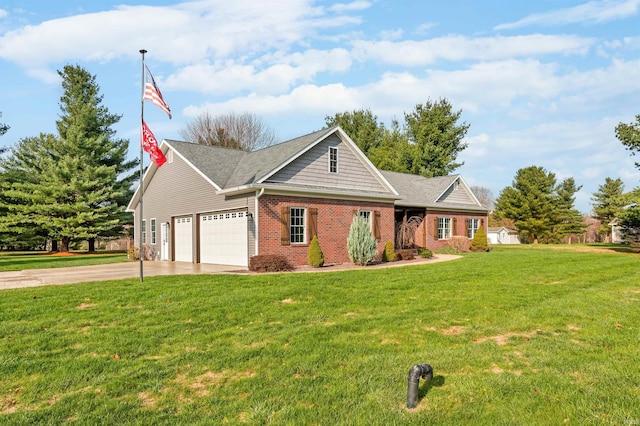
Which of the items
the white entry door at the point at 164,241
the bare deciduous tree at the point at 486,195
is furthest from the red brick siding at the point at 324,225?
the bare deciduous tree at the point at 486,195

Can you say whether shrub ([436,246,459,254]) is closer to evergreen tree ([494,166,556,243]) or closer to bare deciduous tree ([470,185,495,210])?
evergreen tree ([494,166,556,243])

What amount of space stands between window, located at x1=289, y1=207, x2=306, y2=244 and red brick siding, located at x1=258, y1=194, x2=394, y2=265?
0.24 meters

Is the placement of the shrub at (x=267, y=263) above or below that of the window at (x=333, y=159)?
below

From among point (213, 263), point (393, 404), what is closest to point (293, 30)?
point (213, 263)

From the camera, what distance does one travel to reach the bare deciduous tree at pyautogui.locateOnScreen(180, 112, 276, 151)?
138ft

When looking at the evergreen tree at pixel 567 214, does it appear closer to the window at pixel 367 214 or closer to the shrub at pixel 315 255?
the window at pixel 367 214

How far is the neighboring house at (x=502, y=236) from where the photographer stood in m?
50.3

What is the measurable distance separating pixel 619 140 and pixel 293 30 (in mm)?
19497

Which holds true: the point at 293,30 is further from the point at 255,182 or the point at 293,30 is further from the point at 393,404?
the point at 393,404

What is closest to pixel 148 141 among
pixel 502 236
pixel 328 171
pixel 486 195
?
pixel 328 171

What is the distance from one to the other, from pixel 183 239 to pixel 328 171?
8.03m

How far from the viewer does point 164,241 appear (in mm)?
21875

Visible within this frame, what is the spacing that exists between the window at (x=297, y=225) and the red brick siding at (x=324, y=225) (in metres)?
0.24

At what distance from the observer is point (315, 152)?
1769 centimetres
